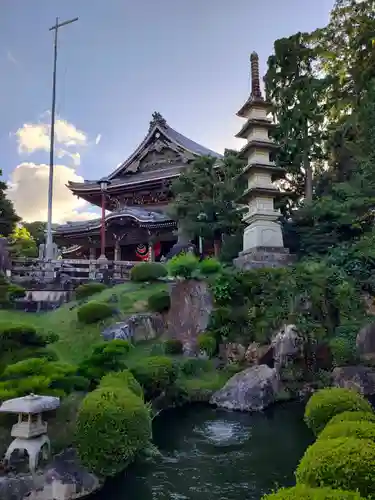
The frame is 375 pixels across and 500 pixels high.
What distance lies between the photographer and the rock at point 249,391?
40.8ft

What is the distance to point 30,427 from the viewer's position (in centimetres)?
715

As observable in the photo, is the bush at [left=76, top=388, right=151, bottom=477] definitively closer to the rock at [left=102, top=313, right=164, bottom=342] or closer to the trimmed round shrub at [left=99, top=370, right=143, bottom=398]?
the trimmed round shrub at [left=99, top=370, right=143, bottom=398]

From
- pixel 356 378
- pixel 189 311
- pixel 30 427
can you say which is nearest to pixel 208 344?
pixel 189 311

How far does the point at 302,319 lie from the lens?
14.9 meters

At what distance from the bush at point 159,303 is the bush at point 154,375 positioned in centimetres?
483

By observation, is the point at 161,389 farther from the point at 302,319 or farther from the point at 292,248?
the point at 292,248

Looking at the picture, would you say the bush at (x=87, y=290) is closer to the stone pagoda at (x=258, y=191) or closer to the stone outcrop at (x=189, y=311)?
the stone outcrop at (x=189, y=311)

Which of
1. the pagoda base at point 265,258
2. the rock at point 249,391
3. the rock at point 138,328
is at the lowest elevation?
the rock at point 249,391

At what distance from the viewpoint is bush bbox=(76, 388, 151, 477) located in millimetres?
7082

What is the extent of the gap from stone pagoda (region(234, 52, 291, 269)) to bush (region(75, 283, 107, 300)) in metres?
6.78

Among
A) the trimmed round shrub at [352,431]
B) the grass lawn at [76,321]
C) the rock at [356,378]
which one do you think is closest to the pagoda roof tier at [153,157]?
the grass lawn at [76,321]

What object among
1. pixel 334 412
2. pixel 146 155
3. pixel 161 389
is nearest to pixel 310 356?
pixel 161 389

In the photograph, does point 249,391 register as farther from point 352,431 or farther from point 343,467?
point 343,467

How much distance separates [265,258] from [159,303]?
5.27m
